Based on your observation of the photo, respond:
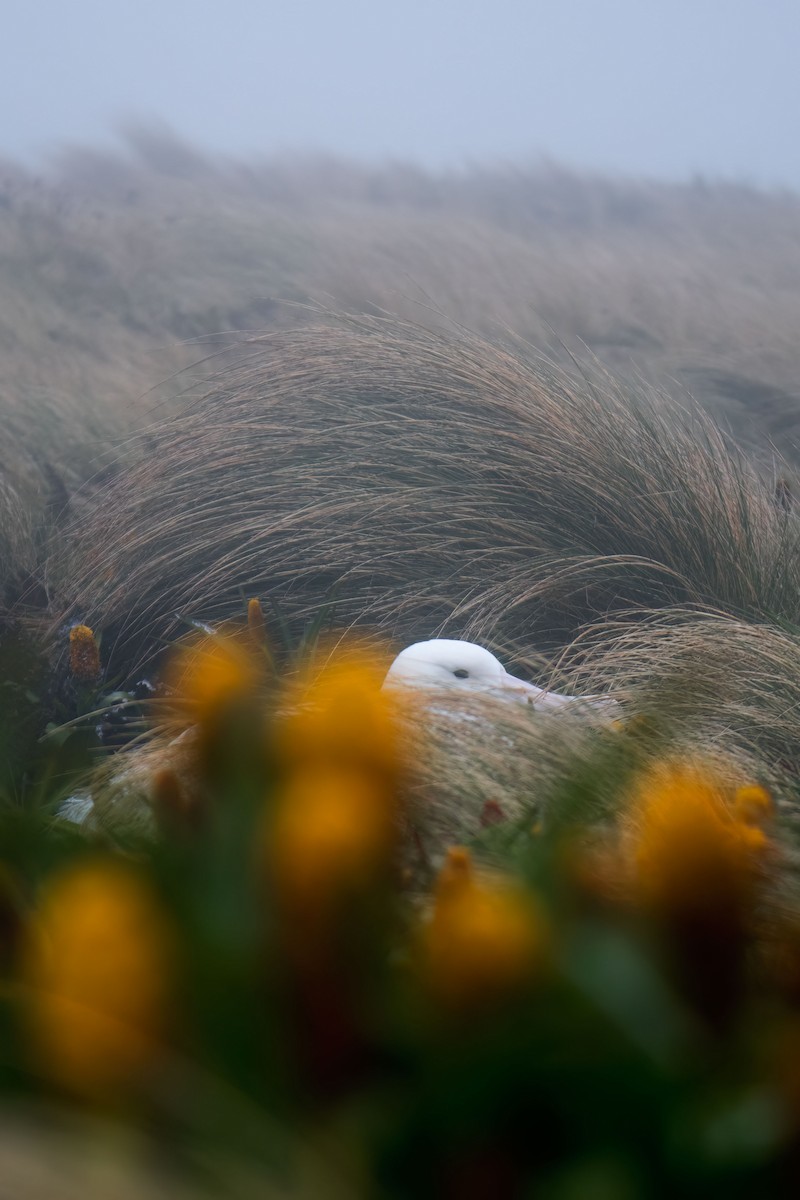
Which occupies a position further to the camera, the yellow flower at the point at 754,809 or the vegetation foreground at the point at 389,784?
the yellow flower at the point at 754,809

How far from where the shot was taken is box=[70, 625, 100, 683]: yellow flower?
2223mm

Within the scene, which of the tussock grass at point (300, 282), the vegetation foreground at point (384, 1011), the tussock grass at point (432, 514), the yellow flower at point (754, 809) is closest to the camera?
the vegetation foreground at point (384, 1011)

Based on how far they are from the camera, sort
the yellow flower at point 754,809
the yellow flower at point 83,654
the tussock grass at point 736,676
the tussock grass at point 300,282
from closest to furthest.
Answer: the yellow flower at point 754,809, the tussock grass at point 736,676, the yellow flower at point 83,654, the tussock grass at point 300,282

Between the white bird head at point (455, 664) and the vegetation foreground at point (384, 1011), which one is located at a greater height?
the vegetation foreground at point (384, 1011)

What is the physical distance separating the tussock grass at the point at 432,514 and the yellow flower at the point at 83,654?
293 millimetres

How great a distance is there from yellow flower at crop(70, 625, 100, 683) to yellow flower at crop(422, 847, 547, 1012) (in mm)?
1963

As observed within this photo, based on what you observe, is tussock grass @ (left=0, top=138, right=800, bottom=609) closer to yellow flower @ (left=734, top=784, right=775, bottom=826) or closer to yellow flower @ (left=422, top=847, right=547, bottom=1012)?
yellow flower @ (left=734, top=784, right=775, bottom=826)

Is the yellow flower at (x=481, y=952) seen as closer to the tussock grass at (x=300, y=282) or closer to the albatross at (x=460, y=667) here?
the albatross at (x=460, y=667)

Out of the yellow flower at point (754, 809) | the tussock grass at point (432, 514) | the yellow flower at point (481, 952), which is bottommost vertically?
the tussock grass at point (432, 514)

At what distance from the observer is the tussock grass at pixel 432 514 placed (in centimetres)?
254

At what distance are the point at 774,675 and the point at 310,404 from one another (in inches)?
65.9

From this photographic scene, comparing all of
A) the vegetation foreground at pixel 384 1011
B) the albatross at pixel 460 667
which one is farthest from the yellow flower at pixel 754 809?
the albatross at pixel 460 667

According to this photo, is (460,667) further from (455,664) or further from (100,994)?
(100,994)

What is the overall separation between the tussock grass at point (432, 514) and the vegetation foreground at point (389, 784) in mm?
12
